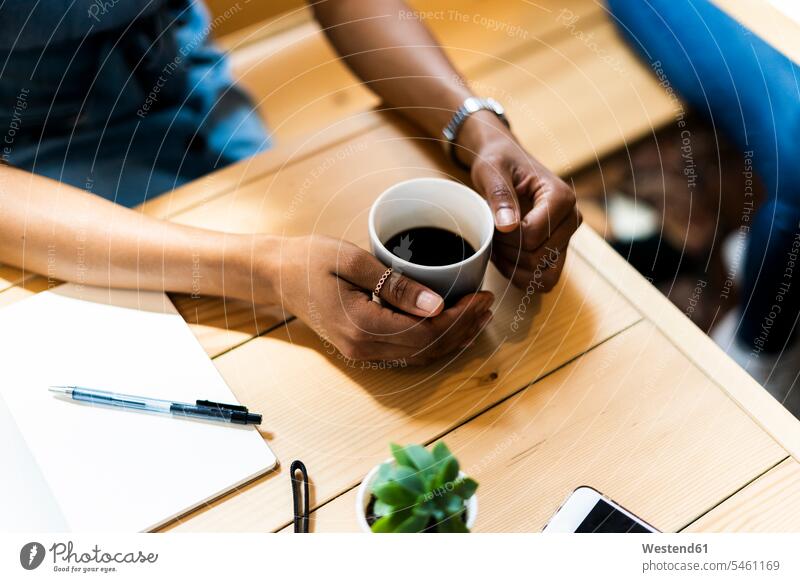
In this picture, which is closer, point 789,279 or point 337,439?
point 337,439

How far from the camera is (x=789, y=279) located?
0.58 meters

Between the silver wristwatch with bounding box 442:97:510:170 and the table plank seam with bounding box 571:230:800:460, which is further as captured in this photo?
the silver wristwatch with bounding box 442:97:510:170

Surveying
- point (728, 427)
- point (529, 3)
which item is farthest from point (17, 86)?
point (728, 427)

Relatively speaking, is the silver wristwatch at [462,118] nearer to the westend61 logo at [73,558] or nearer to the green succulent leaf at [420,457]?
the green succulent leaf at [420,457]

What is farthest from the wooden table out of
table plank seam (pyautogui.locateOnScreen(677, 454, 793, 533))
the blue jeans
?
the blue jeans

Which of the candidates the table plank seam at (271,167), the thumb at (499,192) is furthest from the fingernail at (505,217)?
the table plank seam at (271,167)

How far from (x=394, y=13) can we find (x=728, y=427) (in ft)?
1.26

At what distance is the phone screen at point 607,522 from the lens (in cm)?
36

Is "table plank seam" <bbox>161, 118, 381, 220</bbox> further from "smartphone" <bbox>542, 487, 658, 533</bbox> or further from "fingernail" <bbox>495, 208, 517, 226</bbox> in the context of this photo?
"smartphone" <bbox>542, 487, 658, 533</bbox>

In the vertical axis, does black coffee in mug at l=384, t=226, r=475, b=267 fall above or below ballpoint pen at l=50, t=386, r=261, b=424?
above

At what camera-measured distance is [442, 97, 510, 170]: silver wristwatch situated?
0.52 m

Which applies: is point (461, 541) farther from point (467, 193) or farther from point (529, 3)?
point (529, 3)

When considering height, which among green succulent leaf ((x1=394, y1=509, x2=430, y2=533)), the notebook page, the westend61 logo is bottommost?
green succulent leaf ((x1=394, y1=509, x2=430, y2=533))

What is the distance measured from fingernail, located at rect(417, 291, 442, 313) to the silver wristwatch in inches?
6.1
